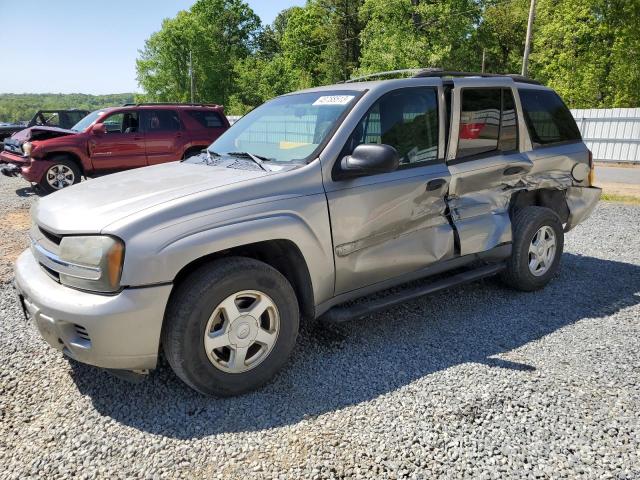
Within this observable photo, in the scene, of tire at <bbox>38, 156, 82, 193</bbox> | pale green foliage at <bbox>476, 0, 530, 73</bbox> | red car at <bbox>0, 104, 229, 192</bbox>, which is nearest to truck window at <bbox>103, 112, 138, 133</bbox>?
red car at <bbox>0, 104, 229, 192</bbox>

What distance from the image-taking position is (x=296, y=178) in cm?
293

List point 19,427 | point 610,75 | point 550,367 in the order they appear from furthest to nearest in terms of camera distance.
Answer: point 610,75 < point 550,367 < point 19,427

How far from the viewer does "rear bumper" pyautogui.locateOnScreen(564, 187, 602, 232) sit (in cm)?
479

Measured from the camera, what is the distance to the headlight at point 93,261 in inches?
94.0

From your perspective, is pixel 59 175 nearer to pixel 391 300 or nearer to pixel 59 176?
pixel 59 176

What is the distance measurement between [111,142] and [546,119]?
9.01 m

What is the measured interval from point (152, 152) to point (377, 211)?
876 cm

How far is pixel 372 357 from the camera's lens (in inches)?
129

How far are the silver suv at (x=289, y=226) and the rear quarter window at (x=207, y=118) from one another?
771 centimetres

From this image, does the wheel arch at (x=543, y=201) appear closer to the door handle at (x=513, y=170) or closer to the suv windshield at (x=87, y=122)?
the door handle at (x=513, y=170)

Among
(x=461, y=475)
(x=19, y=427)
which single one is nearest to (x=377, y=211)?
(x=461, y=475)

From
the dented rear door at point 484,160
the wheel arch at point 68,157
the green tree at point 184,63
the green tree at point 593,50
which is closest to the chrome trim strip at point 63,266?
the dented rear door at point 484,160

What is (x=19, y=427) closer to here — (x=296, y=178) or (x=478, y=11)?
(x=296, y=178)

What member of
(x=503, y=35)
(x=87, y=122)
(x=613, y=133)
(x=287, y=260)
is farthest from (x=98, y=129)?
(x=503, y=35)
